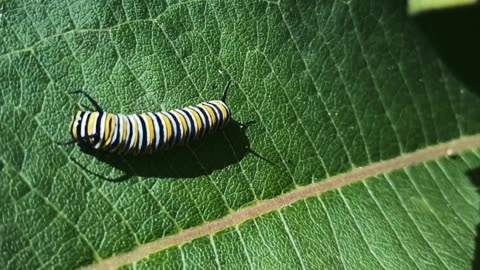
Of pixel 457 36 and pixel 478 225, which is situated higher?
pixel 457 36

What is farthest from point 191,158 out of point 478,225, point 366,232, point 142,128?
point 478,225

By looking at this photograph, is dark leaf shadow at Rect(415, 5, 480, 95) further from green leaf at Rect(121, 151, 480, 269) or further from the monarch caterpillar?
the monarch caterpillar

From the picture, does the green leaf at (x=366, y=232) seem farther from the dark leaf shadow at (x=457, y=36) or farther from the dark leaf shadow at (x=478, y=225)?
the dark leaf shadow at (x=457, y=36)

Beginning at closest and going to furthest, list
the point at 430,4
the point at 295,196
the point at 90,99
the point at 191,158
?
the point at 90,99, the point at 191,158, the point at 295,196, the point at 430,4

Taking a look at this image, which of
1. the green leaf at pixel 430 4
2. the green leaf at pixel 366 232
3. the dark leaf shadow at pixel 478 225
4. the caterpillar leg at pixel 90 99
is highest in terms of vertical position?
the caterpillar leg at pixel 90 99

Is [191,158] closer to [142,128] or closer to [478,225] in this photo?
[142,128]

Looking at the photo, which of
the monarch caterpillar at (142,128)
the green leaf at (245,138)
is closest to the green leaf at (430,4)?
the green leaf at (245,138)

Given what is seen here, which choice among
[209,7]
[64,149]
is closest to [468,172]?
[209,7]
